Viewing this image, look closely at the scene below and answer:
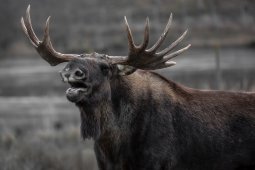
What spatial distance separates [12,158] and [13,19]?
100ft

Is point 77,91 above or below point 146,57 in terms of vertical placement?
below

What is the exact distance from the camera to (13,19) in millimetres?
41188

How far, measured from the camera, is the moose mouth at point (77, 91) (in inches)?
276

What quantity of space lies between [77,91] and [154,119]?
1060mm

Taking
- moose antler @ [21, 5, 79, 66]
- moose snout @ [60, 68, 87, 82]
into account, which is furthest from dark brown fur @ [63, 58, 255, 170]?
moose antler @ [21, 5, 79, 66]

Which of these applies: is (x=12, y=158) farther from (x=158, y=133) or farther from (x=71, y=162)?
(x=158, y=133)

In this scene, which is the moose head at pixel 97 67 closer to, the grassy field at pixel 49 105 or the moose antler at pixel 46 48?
the moose antler at pixel 46 48

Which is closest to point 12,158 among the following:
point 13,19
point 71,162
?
point 71,162

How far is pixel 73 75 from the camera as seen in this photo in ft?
23.1

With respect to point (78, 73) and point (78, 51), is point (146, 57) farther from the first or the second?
point (78, 51)

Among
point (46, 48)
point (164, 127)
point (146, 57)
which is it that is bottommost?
point (164, 127)

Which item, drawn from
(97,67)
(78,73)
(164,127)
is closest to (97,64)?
(97,67)

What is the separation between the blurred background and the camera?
1280cm

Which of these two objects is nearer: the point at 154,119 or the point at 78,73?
the point at 78,73
